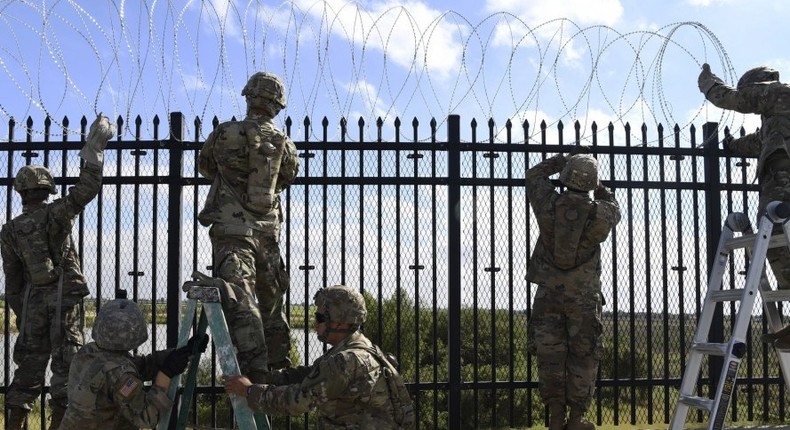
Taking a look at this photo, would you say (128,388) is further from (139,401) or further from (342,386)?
(342,386)

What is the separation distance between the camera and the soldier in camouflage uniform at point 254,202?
4363 millimetres

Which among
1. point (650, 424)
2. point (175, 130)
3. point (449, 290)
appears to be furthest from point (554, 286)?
point (175, 130)

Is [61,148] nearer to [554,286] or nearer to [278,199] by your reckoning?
[278,199]

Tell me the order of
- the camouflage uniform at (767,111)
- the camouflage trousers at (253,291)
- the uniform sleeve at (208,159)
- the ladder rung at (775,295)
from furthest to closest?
the camouflage uniform at (767,111)
the uniform sleeve at (208,159)
the camouflage trousers at (253,291)
the ladder rung at (775,295)

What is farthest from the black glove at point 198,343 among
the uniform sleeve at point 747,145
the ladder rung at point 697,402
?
the uniform sleeve at point 747,145

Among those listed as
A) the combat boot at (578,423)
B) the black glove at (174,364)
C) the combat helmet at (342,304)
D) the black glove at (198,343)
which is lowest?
the combat boot at (578,423)

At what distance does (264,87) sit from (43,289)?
2.40m

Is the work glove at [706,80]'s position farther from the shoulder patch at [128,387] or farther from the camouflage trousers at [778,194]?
the shoulder patch at [128,387]

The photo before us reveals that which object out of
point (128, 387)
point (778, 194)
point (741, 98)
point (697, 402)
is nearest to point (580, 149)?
point (741, 98)

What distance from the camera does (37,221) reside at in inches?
213

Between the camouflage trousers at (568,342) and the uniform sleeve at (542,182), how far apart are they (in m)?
0.60

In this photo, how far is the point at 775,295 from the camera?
395 centimetres

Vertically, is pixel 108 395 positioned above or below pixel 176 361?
below

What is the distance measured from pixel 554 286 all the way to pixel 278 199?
6.45 ft
